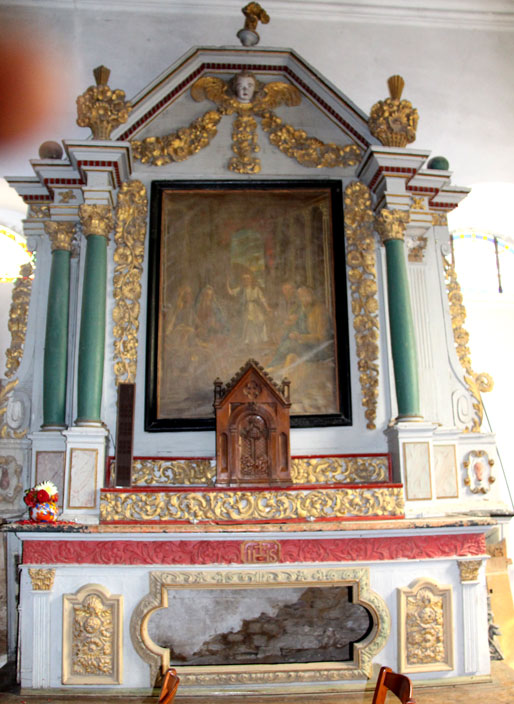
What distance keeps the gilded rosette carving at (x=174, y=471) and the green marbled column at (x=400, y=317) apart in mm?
1769

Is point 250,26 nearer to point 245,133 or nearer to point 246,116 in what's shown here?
point 246,116

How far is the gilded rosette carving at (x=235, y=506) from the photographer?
5.01m

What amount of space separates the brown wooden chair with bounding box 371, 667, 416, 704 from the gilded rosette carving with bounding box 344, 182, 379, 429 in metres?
3.21

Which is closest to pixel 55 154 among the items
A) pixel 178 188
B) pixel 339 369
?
pixel 178 188

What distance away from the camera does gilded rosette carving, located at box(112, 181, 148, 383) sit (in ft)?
19.8

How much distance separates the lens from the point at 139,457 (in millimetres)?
5785

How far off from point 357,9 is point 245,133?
9.73 ft

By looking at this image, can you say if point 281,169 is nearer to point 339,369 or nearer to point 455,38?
point 339,369

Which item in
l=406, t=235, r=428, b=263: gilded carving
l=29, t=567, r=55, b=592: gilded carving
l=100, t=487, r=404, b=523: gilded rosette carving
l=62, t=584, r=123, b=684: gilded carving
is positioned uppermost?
l=406, t=235, r=428, b=263: gilded carving

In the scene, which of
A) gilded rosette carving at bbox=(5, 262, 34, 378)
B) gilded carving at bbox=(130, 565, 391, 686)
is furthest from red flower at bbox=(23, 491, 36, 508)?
gilded rosette carving at bbox=(5, 262, 34, 378)

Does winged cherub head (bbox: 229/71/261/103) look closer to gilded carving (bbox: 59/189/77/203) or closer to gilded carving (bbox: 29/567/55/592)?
gilded carving (bbox: 59/189/77/203)

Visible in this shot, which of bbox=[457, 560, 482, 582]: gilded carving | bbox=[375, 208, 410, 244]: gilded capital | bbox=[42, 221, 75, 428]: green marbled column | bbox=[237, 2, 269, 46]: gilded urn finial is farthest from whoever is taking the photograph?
bbox=[237, 2, 269, 46]: gilded urn finial

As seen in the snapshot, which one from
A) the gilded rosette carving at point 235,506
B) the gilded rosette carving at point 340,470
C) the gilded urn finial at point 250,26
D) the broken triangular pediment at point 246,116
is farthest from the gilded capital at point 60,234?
the gilded rosette carving at point 340,470

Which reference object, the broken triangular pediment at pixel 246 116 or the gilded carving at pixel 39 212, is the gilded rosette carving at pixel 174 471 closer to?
the gilded carving at pixel 39 212
